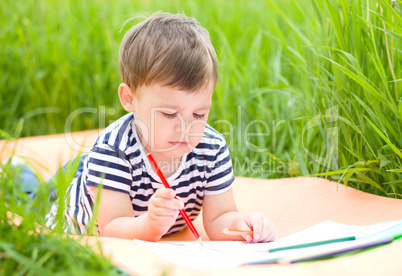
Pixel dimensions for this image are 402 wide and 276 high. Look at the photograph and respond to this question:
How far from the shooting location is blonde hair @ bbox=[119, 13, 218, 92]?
1.17m

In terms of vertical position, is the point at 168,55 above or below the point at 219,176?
above

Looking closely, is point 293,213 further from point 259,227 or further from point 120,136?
point 120,136

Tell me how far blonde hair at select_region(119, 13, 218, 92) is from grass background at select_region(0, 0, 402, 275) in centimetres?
33

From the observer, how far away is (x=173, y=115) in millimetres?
1168

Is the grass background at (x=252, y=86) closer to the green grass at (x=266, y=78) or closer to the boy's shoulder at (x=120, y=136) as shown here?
the green grass at (x=266, y=78)

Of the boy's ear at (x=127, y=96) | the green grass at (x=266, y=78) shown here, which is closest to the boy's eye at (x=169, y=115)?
the boy's ear at (x=127, y=96)

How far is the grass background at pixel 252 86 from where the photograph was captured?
135 centimetres

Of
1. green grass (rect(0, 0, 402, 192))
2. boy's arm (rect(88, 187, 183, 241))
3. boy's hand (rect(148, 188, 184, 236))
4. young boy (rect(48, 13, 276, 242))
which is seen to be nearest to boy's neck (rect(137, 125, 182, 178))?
young boy (rect(48, 13, 276, 242))

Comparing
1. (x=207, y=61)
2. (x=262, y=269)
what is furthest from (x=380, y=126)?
(x=262, y=269)

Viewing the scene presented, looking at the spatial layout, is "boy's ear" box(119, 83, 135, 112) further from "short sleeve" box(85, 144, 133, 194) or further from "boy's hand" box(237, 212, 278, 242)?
"boy's hand" box(237, 212, 278, 242)

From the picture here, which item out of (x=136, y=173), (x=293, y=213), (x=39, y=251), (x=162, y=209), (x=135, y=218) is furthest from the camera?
(x=293, y=213)

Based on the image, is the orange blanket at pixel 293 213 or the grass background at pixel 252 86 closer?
the orange blanket at pixel 293 213

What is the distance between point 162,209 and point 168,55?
1.12 ft

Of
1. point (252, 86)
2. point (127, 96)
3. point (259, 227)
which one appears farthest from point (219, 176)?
point (252, 86)
